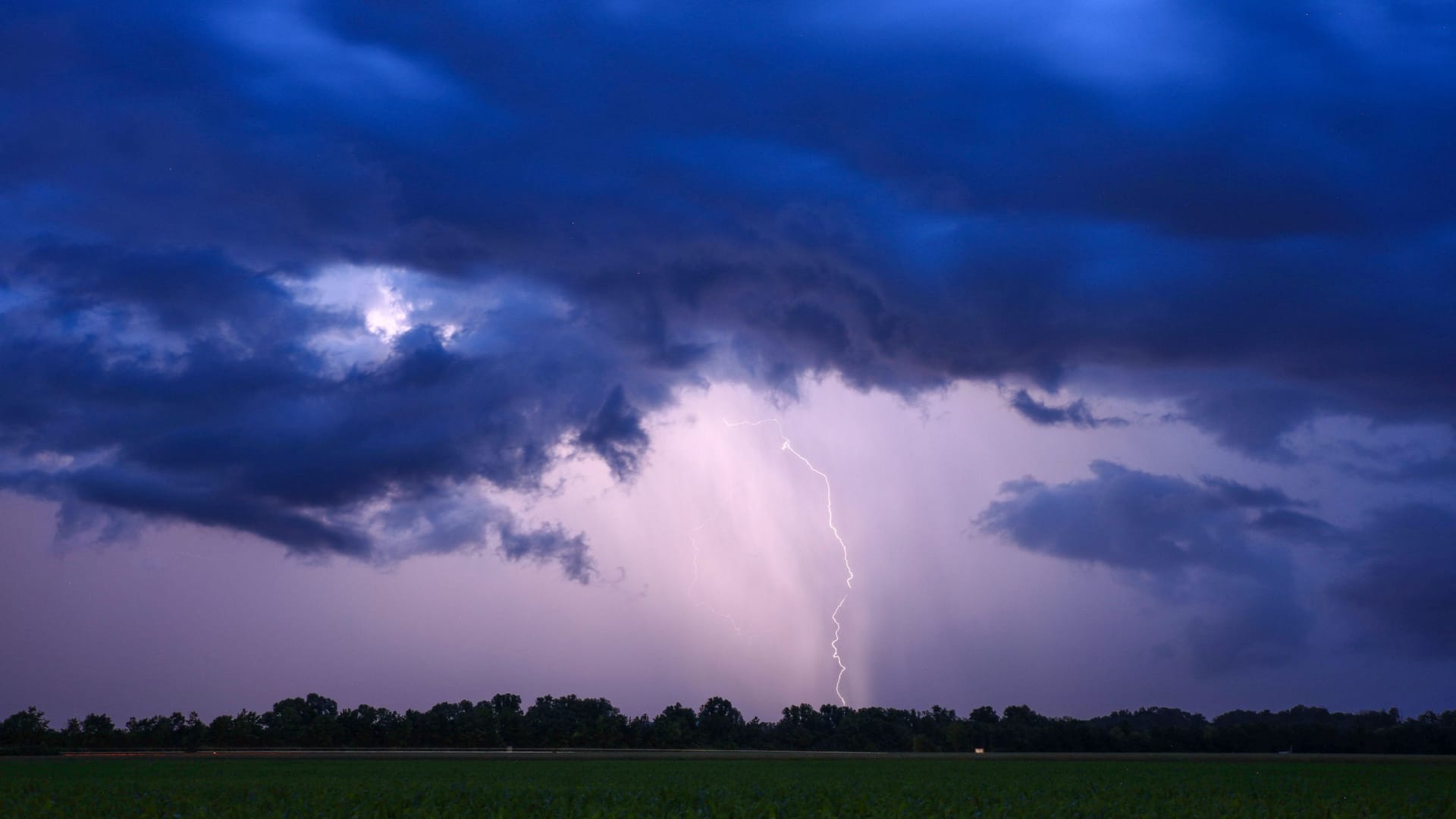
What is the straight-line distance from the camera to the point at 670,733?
157 m

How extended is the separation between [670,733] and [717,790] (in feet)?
413

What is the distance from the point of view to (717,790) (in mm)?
36312

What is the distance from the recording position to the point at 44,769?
2635 inches

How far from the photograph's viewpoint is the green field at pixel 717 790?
27.0 m

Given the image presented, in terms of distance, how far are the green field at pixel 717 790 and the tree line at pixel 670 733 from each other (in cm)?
6047

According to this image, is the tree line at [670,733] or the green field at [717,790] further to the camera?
the tree line at [670,733]

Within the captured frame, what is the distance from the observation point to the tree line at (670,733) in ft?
436

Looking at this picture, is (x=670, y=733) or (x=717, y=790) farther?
(x=670, y=733)

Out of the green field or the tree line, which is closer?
the green field

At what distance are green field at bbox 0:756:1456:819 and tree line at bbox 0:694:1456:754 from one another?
6047cm

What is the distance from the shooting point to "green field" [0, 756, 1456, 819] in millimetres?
27016

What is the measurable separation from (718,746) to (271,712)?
218ft

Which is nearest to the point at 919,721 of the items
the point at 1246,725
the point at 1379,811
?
the point at 1246,725

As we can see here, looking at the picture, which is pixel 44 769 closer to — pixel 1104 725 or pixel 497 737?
pixel 497 737
